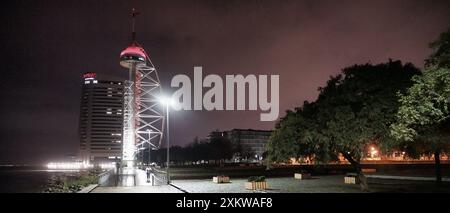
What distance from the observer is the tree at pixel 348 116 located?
2538 cm

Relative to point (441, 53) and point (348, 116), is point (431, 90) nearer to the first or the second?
point (441, 53)

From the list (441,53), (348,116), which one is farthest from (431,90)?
(348,116)

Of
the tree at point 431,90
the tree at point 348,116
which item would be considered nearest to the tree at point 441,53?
the tree at point 431,90

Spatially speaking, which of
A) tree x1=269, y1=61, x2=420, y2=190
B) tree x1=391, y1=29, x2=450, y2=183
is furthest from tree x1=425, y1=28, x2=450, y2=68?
tree x1=269, y1=61, x2=420, y2=190

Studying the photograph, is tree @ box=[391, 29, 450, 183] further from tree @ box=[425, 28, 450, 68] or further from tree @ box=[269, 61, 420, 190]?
tree @ box=[269, 61, 420, 190]

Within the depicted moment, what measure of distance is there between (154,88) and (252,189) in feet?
231

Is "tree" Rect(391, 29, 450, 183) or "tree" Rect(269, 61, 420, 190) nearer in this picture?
"tree" Rect(391, 29, 450, 183)

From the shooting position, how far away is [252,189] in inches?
1224

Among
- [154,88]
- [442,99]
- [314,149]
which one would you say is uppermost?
[154,88]

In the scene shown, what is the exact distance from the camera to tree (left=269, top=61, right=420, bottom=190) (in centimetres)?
2538
